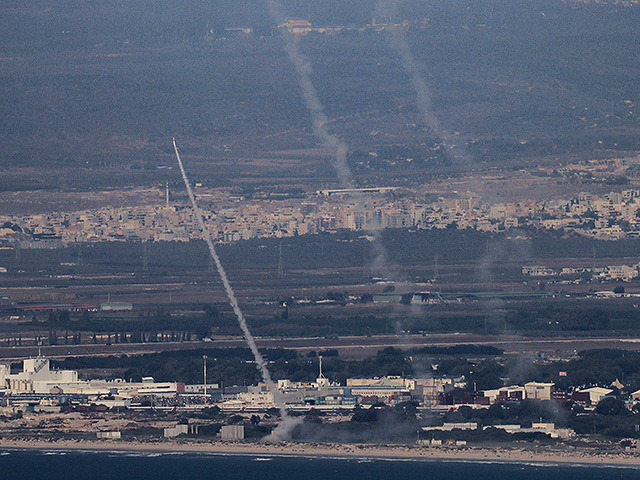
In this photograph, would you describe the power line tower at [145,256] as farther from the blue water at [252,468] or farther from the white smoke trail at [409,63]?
the blue water at [252,468]

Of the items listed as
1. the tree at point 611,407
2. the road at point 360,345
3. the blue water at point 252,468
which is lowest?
the blue water at point 252,468

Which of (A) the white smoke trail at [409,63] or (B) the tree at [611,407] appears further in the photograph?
(A) the white smoke trail at [409,63]

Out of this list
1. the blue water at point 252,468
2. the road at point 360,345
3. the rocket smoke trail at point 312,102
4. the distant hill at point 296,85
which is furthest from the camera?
the distant hill at point 296,85

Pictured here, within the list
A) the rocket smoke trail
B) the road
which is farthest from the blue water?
the rocket smoke trail

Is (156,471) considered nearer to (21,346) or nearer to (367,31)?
(21,346)

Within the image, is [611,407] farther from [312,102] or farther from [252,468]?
[312,102]

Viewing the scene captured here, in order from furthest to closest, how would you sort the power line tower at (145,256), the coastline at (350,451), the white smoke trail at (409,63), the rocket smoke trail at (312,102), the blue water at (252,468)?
the white smoke trail at (409,63)
the rocket smoke trail at (312,102)
the power line tower at (145,256)
the coastline at (350,451)
the blue water at (252,468)

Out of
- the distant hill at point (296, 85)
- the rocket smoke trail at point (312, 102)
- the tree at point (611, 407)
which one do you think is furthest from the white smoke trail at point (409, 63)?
the tree at point (611, 407)
